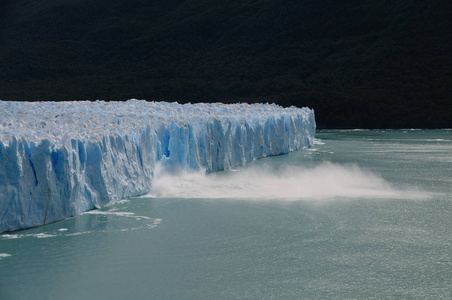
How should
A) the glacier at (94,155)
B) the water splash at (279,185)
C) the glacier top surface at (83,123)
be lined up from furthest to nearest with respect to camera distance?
the water splash at (279,185) < the glacier top surface at (83,123) < the glacier at (94,155)

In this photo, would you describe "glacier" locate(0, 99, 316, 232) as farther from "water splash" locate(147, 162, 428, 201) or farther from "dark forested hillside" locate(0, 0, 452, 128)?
"dark forested hillside" locate(0, 0, 452, 128)

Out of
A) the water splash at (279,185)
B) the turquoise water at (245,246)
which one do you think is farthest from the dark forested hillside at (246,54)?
the turquoise water at (245,246)

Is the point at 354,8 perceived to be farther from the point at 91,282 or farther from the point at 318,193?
the point at 91,282

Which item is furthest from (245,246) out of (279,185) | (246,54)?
(246,54)

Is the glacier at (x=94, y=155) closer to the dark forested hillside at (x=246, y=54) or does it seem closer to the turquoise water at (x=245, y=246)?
the turquoise water at (x=245, y=246)

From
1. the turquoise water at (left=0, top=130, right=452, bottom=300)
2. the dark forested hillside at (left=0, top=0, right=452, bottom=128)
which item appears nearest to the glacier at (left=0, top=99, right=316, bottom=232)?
the turquoise water at (left=0, top=130, right=452, bottom=300)

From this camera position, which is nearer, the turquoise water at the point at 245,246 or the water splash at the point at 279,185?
the turquoise water at the point at 245,246

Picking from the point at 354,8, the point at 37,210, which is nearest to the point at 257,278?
the point at 37,210
